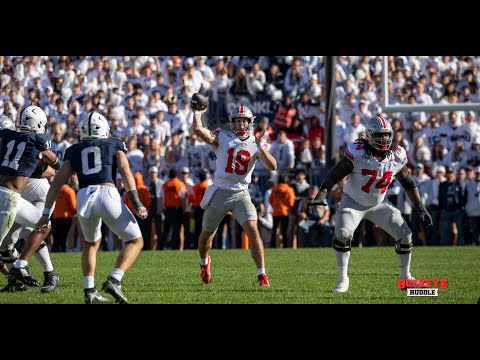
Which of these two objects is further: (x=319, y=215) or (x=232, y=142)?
(x=319, y=215)

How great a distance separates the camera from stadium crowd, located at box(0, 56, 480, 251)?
1647 centimetres

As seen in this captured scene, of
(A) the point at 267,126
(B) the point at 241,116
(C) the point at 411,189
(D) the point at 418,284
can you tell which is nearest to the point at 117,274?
(B) the point at 241,116

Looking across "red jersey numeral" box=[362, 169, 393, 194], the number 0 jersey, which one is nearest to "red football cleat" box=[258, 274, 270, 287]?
the number 0 jersey

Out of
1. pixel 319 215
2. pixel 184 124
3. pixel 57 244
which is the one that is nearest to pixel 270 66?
pixel 184 124

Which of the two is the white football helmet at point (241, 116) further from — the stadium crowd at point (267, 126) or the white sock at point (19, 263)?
the stadium crowd at point (267, 126)

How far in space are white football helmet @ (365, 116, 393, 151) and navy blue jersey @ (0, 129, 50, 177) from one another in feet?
9.91

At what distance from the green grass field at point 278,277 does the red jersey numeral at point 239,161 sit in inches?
44.8

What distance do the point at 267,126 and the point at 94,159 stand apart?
32.3ft

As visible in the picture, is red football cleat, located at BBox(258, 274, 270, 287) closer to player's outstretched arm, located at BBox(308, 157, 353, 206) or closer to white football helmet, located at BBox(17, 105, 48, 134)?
player's outstretched arm, located at BBox(308, 157, 353, 206)

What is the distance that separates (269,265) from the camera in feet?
39.1

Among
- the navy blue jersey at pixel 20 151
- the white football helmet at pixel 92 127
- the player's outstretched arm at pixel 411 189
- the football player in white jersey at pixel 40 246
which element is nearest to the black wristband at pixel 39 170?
the football player in white jersey at pixel 40 246

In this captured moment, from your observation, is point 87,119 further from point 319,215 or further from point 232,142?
point 319,215

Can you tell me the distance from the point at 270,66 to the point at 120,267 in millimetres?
11015

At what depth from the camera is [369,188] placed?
884 cm
